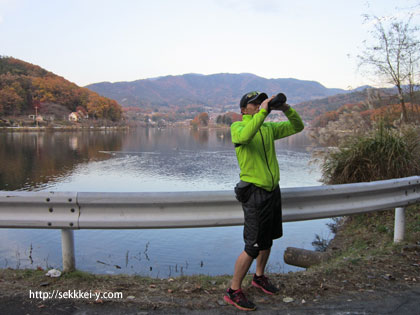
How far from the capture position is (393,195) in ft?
15.3

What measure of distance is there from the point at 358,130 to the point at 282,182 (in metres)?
8.57

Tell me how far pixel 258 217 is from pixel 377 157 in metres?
5.17

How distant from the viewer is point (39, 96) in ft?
481

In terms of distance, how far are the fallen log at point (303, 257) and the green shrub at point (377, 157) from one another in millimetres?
2265

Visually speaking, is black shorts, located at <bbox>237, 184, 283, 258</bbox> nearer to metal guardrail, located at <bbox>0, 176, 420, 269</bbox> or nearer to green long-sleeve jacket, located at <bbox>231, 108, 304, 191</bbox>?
green long-sleeve jacket, located at <bbox>231, 108, 304, 191</bbox>

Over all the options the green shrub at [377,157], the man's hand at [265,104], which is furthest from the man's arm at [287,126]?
the green shrub at [377,157]

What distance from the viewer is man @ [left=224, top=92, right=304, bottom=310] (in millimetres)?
3037

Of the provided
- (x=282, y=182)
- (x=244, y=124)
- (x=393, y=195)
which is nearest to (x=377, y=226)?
(x=393, y=195)

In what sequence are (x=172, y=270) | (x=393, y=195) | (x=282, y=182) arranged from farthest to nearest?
(x=282, y=182), (x=172, y=270), (x=393, y=195)

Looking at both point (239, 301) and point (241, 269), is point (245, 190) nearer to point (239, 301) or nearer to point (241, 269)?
point (241, 269)

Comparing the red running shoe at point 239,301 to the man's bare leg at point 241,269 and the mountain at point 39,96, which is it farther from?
the mountain at point 39,96

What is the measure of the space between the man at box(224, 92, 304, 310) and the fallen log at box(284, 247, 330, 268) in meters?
2.75

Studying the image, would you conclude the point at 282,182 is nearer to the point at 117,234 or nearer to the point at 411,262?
the point at 117,234

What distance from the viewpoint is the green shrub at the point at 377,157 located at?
23.5 feet
